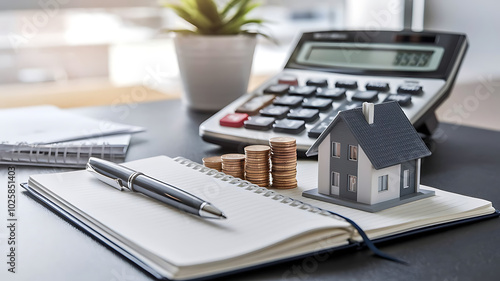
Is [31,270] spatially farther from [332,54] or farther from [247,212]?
[332,54]

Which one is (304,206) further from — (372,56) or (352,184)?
(372,56)

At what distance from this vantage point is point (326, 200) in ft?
2.03

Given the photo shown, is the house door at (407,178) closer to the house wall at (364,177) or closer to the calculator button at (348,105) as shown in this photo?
the house wall at (364,177)

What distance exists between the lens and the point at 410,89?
92 cm

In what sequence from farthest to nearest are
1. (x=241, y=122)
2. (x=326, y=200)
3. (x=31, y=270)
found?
(x=241, y=122) < (x=326, y=200) < (x=31, y=270)

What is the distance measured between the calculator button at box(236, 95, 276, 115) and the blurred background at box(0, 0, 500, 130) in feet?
1.83

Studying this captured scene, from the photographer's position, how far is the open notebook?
47 cm

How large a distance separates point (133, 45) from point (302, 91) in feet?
5.92

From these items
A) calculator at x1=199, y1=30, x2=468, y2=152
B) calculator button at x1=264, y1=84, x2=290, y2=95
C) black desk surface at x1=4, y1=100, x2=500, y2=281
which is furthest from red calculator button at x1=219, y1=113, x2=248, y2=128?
black desk surface at x1=4, y1=100, x2=500, y2=281

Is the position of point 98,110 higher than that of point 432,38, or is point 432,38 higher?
point 432,38

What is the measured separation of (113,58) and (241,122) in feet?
6.46

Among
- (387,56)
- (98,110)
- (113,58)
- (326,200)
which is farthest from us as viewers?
(113,58)

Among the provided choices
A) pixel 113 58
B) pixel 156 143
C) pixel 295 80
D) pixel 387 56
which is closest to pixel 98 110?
pixel 156 143

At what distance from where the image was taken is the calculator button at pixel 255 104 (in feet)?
3.20
